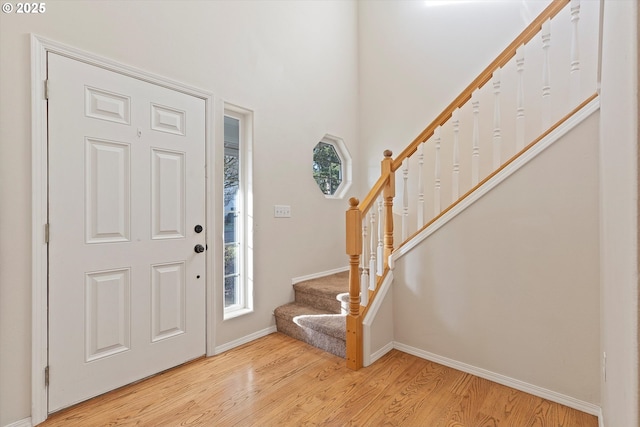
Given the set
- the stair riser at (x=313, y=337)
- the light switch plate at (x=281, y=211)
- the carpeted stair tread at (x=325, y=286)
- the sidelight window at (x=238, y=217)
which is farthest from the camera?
the light switch plate at (x=281, y=211)

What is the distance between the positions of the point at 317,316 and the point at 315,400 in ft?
2.75

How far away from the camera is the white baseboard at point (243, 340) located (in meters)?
2.48

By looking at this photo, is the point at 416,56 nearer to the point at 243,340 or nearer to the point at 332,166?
the point at 332,166

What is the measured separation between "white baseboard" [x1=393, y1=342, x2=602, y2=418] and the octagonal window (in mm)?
1905

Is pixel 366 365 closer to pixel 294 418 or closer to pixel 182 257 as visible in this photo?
pixel 294 418

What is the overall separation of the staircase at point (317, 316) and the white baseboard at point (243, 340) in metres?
0.10

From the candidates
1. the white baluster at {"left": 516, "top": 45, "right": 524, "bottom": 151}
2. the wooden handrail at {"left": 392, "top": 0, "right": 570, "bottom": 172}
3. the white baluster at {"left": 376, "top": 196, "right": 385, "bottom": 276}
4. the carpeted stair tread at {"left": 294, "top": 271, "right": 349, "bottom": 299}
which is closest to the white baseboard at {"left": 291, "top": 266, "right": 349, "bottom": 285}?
the carpeted stair tread at {"left": 294, "top": 271, "right": 349, "bottom": 299}

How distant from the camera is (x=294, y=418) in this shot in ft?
5.57

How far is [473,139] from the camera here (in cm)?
232

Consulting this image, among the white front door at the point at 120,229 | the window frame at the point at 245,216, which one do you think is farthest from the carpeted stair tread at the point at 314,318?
the white front door at the point at 120,229

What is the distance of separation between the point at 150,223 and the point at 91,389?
1.07 m

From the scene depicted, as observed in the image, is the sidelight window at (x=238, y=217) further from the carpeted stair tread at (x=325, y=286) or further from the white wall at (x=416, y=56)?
the white wall at (x=416, y=56)

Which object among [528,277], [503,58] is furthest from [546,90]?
[528,277]

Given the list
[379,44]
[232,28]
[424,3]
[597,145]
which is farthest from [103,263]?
[424,3]
